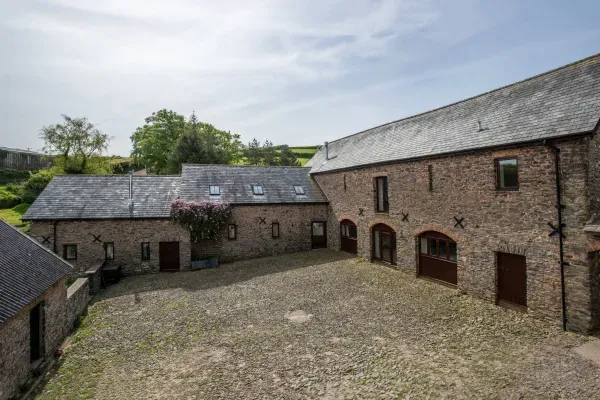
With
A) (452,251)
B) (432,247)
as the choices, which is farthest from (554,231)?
(432,247)

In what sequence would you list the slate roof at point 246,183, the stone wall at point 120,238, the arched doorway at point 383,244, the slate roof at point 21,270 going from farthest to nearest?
1. the slate roof at point 246,183
2. the stone wall at point 120,238
3. the arched doorway at point 383,244
4. the slate roof at point 21,270

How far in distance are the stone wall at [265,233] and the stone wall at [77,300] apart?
6326 millimetres

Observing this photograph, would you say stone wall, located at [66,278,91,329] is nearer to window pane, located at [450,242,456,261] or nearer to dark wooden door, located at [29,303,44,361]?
dark wooden door, located at [29,303,44,361]

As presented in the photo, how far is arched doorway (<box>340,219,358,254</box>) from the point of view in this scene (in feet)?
61.7

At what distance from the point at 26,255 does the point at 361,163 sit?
14467 millimetres

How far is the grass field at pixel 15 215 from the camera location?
26.6m

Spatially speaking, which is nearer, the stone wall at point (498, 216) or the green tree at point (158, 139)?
the stone wall at point (498, 216)

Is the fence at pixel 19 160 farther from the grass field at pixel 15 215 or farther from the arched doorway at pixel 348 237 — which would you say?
the arched doorway at pixel 348 237

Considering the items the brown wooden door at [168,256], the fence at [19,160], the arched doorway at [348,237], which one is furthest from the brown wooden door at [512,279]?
the fence at [19,160]

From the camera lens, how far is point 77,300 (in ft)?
37.4

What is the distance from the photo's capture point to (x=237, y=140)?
44781 millimetres

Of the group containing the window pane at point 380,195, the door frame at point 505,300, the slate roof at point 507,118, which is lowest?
the door frame at point 505,300

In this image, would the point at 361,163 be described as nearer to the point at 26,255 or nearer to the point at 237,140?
the point at 26,255

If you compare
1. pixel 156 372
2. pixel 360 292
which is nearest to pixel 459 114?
pixel 360 292
